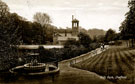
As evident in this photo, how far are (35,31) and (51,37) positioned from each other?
19790mm

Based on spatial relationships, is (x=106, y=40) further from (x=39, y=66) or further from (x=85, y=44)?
(x=39, y=66)

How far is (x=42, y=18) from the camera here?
68188 mm

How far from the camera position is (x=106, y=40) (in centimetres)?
7681

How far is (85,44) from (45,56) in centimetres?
2320

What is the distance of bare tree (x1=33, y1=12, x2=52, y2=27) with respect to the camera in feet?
221

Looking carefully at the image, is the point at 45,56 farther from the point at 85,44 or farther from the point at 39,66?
the point at 85,44

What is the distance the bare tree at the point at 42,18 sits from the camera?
67.2 m

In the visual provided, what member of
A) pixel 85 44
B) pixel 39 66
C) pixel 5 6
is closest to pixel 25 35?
pixel 5 6

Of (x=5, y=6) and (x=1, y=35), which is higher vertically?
(x=5, y=6)

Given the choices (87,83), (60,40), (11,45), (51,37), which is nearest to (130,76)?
(87,83)

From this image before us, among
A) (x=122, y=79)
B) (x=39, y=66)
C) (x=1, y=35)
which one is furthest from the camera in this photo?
(x=1, y=35)

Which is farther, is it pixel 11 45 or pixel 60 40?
pixel 60 40

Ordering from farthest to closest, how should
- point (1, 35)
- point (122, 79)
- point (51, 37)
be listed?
point (51, 37)
point (1, 35)
point (122, 79)

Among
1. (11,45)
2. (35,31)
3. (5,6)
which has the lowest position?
(11,45)
